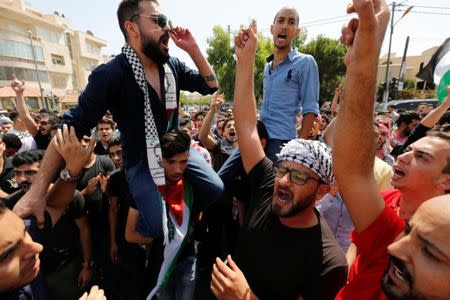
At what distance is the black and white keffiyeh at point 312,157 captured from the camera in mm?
1884

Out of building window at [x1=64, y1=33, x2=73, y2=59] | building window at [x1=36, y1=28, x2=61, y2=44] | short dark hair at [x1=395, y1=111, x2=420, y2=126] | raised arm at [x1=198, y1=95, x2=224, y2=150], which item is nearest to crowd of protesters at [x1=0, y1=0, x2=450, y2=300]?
raised arm at [x1=198, y1=95, x2=224, y2=150]

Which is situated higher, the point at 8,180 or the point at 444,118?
the point at 444,118

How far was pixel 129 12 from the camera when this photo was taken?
6.90 feet

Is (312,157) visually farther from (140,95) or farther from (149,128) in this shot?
(140,95)

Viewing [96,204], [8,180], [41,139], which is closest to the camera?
[96,204]

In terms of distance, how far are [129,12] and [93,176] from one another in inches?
85.5

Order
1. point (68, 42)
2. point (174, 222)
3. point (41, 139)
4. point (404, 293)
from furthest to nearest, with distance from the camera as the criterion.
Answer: point (68, 42) → point (41, 139) → point (174, 222) → point (404, 293)

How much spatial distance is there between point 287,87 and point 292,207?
166 centimetres

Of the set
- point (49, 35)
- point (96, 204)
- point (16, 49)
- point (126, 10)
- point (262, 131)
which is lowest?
point (96, 204)

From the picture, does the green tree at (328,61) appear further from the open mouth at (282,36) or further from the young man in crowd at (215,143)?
the open mouth at (282,36)

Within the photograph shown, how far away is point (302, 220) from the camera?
1.82m

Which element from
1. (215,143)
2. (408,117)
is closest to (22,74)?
(215,143)

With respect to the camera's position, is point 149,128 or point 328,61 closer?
point 149,128

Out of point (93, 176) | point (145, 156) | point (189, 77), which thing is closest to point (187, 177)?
→ point (145, 156)
